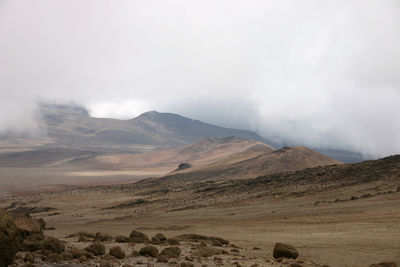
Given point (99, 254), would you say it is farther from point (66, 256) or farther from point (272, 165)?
point (272, 165)

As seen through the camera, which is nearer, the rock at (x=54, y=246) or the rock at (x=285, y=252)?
the rock at (x=54, y=246)

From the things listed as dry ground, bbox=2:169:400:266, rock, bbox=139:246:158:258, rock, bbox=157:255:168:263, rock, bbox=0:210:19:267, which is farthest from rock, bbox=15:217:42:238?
dry ground, bbox=2:169:400:266

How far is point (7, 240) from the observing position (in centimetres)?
1102

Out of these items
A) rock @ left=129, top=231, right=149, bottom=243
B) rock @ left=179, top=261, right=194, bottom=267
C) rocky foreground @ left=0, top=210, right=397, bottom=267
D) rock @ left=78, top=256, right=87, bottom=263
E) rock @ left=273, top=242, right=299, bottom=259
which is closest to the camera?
rocky foreground @ left=0, top=210, right=397, bottom=267

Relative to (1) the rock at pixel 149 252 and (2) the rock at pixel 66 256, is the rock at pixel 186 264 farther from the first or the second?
(2) the rock at pixel 66 256

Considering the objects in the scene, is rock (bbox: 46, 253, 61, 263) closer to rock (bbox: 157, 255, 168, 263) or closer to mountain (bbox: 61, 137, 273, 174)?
rock (bbox: 157, 255, 168, 263)

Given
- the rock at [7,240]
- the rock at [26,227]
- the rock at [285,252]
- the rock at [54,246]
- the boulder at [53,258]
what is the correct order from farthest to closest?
1. the rock at [285,252]
2. the rock at [26,227]
3. the rock at [54,246]
4. the boulder at [53,258]
5. the rock at [7,240]

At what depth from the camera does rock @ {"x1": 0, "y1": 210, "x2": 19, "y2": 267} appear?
35.9ft

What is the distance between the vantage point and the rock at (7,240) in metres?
10.9

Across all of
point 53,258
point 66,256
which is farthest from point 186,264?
point 53,258

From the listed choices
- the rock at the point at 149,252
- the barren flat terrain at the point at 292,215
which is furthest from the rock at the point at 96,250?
the barren flat terrain at the point at 292,215

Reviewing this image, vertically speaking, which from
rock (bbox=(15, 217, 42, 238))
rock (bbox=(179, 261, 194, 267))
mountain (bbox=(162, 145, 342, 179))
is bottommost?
rock (bbox=(179, 261, 194, 267))

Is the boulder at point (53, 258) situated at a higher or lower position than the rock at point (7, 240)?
lower

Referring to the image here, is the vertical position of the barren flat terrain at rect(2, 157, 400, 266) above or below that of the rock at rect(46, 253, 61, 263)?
below
